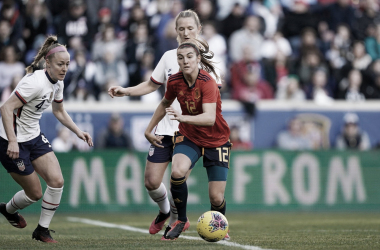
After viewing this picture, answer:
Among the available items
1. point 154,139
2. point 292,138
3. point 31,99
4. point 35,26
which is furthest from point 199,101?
point 35,26

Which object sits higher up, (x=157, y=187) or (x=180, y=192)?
(x=180, y=192)

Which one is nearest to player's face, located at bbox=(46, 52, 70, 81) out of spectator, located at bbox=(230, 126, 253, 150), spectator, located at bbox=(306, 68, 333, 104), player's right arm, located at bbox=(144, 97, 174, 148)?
player's right arm, located at bbox=(144, 97, 174, 148)

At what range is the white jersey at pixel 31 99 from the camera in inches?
277

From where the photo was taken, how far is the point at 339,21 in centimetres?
1705

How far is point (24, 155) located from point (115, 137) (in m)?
6.78

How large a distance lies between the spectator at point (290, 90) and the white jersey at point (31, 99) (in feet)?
27.7

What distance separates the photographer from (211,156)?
7.04 m

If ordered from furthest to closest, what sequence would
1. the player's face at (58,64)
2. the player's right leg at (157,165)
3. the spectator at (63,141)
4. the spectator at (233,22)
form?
1. the spectator at (233,22)
2. the spectator at (63,141)
3. the player's right leg at (157,165)
4. the player's face at (58,64)

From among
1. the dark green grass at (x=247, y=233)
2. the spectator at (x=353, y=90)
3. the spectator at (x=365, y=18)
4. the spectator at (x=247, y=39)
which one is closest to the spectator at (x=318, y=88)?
the spectator at (x=353, y=90)

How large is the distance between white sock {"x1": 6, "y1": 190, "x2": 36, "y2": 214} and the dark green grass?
343 millimetres

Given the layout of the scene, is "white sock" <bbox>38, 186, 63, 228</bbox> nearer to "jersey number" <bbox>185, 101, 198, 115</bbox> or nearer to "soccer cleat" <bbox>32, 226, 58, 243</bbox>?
"soccer cleat" <bbox>32, 226, 58, 243</bbox>

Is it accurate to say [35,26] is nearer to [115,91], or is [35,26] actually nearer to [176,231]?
[115,91]

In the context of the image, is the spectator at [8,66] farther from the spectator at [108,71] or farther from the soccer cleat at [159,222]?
the soccer cleat at [159,222]

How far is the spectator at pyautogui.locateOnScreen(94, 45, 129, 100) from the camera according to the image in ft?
48.5
